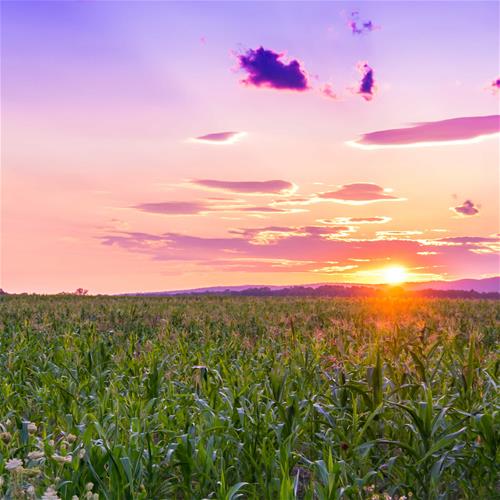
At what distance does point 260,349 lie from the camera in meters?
11.1

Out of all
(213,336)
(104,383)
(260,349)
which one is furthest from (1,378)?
(213,336)

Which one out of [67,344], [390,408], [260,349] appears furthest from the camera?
[67,344]

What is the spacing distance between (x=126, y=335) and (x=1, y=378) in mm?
5224

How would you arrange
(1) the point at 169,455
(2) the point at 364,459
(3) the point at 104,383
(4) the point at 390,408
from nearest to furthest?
1. (1) the point at 169,455
2. (2) the point at 364,459
3. (4) the point at 390,408
4. (3) the point at 104,383

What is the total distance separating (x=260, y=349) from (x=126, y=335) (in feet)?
18.3

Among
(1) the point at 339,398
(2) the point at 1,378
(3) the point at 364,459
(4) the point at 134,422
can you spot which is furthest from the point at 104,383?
(3) the point at 364,459

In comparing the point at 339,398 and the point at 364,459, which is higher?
the point at 339,398

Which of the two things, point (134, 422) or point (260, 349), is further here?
point (260, 349)

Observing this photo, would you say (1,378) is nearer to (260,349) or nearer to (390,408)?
(260,349)

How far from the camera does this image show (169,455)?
5668 mm

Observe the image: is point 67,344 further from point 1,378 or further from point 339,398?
point 339,398

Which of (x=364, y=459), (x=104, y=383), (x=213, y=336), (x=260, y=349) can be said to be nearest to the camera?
(x=364, y=459)

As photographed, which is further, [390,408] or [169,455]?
[390,408]

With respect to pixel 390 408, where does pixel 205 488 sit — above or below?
below
